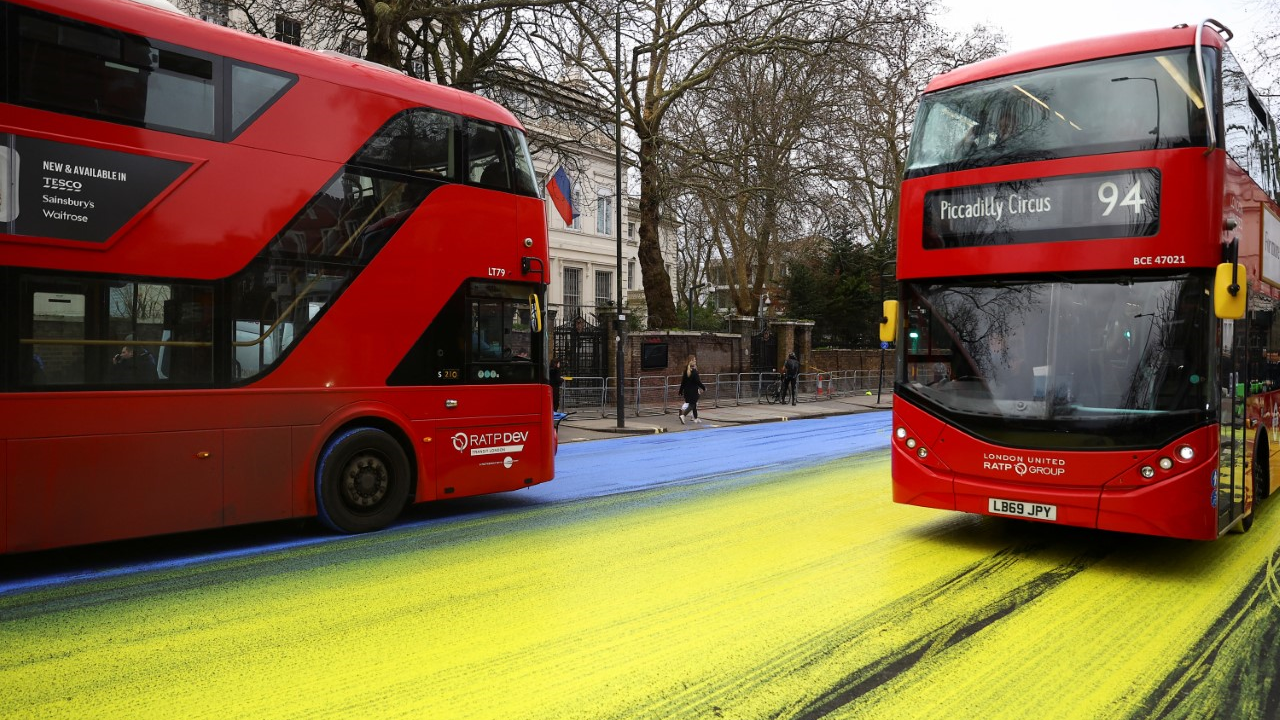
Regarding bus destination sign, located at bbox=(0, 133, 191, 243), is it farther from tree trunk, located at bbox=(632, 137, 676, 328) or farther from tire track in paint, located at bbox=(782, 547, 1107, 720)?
tree trunk, located at bbox=(632, 137, 676, 328)

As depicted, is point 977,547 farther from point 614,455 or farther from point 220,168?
point 614,455

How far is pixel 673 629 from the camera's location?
5.14m

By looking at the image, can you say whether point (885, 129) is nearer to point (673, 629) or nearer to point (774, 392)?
Answer: point (774, 392)

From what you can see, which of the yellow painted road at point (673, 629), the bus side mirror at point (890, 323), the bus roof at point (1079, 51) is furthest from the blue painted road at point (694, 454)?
the bus roof at point (1079, 51)

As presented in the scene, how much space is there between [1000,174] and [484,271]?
502 cm

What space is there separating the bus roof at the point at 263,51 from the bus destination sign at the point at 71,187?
1.02 metres

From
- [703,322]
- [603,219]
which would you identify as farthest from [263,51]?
[603,219]

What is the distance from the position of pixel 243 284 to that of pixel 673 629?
15.5 ft

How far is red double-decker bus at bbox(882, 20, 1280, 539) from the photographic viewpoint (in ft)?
21.2

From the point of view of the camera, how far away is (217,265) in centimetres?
721

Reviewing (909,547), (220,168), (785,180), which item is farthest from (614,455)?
(785,180)

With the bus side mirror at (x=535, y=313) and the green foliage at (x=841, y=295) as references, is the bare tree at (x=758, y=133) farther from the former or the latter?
the bus side mirror at (x=535, y=313)

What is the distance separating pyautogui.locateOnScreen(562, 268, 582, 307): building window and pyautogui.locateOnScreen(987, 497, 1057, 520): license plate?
34.8 meters

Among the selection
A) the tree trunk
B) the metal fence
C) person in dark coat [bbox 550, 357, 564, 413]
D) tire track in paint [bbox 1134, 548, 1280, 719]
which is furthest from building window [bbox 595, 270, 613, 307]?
tire track in paint [bbox 1134, 548, 1280, 719]
